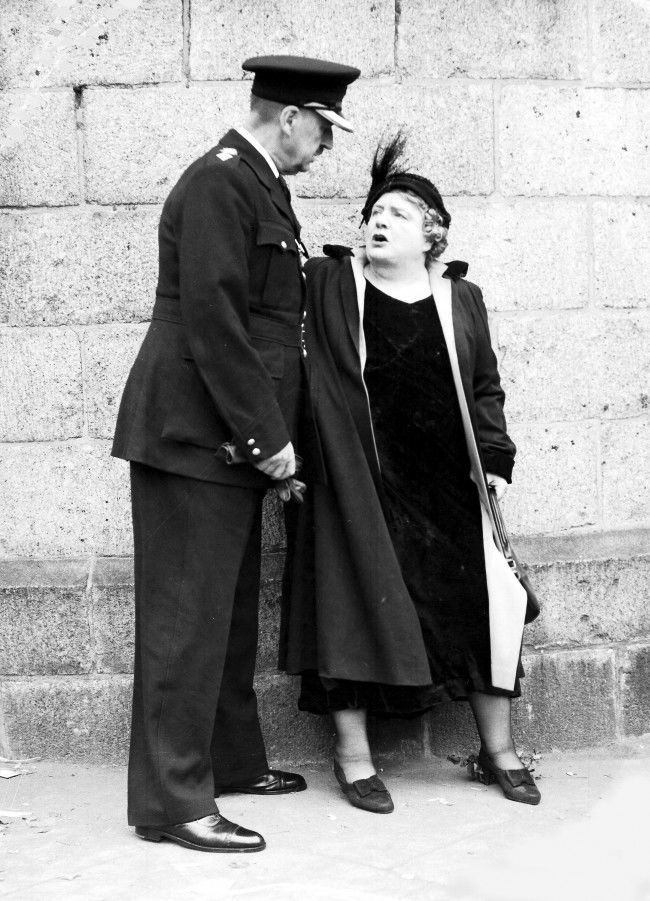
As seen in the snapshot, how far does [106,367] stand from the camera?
4.36 metres

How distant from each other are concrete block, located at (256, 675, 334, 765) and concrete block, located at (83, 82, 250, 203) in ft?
5.75

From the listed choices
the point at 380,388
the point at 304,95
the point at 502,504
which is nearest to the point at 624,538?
the point at 502,504

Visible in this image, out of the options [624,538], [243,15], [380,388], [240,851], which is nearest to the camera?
[240,851]

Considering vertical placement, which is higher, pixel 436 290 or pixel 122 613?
pixel 436 290

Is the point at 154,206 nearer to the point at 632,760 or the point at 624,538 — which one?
the point at 624,538

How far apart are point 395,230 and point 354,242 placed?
45 centimetres

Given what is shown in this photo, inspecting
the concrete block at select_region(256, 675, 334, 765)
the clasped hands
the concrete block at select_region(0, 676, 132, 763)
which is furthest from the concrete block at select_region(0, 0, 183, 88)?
the concrete block at select_region(256, 675, 334, 765)

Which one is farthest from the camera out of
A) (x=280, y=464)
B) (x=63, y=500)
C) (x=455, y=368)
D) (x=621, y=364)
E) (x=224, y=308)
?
(x=621, y=364)

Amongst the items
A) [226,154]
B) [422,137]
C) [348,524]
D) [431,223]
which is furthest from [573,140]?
[348,524]

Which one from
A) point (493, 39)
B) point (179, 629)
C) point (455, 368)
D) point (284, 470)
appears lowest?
point (179, 629)

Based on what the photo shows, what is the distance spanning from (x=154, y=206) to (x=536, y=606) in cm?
188

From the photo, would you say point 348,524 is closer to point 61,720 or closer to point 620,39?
point 61,720

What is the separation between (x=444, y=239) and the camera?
413 cm

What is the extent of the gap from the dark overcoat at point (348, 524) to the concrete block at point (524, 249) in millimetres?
416
